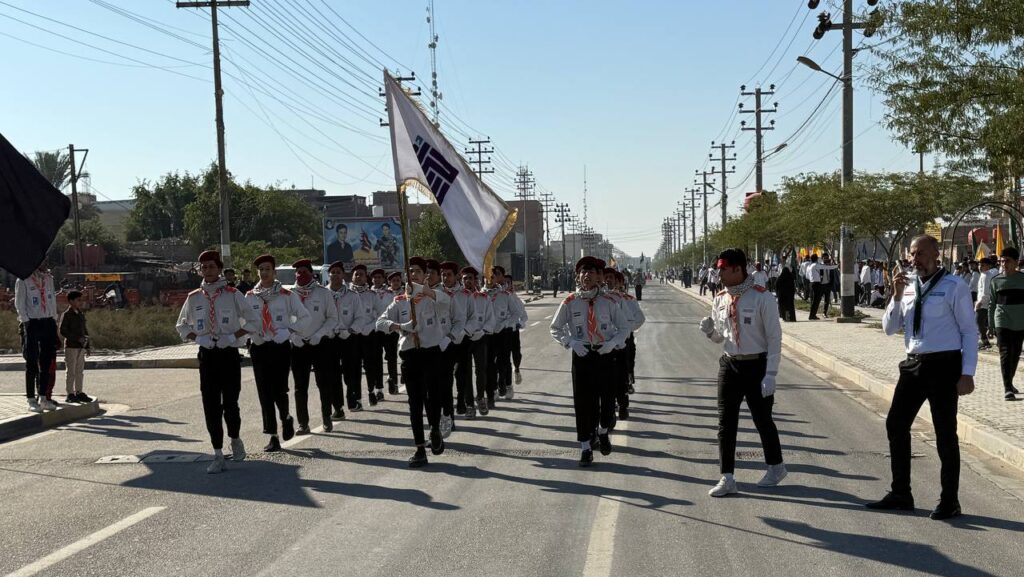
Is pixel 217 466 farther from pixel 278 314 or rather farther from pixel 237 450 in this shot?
pixel 278 314

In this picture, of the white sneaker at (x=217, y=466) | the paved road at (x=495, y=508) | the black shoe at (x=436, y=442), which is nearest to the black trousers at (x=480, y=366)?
the paved road at (x=495, y=508)

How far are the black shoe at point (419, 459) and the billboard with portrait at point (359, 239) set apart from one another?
54.3 m

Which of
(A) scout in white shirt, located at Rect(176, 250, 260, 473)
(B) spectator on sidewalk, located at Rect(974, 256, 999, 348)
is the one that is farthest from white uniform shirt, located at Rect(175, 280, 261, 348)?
(B) spectator on sidewalk, located at Rect(974, 256, 999, 348)

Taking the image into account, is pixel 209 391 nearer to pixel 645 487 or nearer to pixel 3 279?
pixel 645 487

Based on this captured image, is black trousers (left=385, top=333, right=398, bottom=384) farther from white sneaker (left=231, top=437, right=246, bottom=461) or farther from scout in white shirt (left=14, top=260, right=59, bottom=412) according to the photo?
white sneaker (left=231, top=437, right=246, bottom=461)

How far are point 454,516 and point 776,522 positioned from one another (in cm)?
216

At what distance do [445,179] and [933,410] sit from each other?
504 centimetres

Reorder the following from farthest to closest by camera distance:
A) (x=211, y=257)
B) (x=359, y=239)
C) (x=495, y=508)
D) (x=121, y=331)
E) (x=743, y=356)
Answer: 1. (x=359, y=239)
2. (x=121, y=331)
3. (x=211, y=257)
4. (x=743, y=356)
5. (x=495, y=508)

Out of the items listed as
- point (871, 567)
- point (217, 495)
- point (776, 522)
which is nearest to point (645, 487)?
point (776, 522)

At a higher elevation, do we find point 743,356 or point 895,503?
point 743,356

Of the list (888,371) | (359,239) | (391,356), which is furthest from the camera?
(359,239)

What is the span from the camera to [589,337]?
9141 millimetres

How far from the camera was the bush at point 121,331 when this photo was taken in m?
25.5

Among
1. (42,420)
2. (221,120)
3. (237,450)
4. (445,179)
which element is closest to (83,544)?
(237,450)
